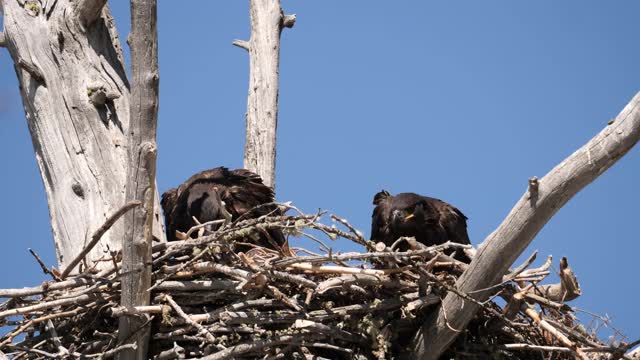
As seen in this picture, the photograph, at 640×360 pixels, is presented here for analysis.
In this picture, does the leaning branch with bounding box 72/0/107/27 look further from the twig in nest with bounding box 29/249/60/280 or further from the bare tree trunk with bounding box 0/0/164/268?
the twig in nest with bounding box 29/249/60/280

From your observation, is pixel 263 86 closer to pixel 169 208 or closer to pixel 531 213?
pixel 169 208

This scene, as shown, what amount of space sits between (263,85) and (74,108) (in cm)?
213

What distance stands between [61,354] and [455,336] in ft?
8.01

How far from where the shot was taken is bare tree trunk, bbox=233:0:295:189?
920 cm

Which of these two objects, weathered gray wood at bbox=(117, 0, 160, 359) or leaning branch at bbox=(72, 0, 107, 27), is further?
leaning branch at bbox=(72, 0, 107, 27)

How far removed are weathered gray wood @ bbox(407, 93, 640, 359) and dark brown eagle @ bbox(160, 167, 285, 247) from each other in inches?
69.0

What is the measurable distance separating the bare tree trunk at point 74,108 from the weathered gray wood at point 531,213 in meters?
2.54

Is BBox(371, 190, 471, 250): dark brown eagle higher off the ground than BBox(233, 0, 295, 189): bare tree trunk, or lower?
lower

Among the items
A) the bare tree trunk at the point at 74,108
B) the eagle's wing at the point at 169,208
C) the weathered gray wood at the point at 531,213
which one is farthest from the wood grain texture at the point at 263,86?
the weathered gray wood at the point at 531,213

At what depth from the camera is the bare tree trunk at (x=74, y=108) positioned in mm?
7555

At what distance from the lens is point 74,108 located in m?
7.79

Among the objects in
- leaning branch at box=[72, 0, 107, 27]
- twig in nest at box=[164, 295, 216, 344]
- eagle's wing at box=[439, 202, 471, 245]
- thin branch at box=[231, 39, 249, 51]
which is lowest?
twig in nest at box=[164, 295, 216, 344]

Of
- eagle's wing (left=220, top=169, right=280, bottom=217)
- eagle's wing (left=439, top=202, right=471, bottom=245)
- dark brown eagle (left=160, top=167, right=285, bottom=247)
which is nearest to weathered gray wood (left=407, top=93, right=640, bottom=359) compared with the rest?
eagle's wing (left=439, top=202, right=471, bottom=245)

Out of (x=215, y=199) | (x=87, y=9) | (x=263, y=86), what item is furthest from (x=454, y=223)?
(x=87, y=9)
